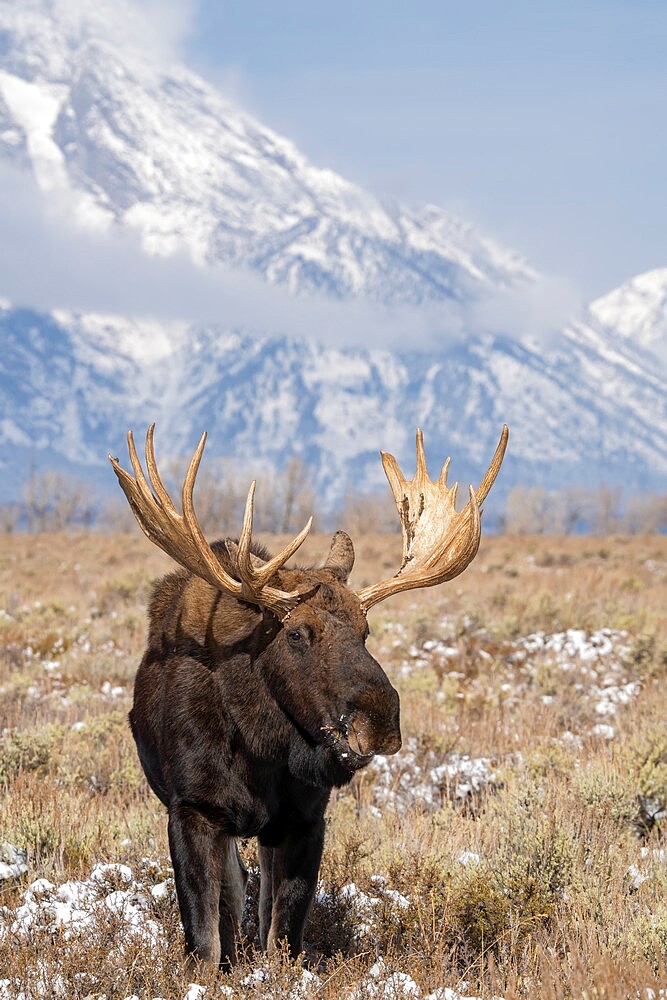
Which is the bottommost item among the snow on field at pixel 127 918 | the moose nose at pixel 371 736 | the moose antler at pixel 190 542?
the snow on field at pixel 127 918

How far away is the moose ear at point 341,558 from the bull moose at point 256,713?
0.03m

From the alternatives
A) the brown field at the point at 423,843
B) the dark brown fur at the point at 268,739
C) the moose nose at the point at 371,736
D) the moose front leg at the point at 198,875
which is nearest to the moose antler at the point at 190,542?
the dark brown fur at the point at 268,739

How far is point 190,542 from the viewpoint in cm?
455

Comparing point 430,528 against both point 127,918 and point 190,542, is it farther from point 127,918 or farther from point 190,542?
point 127,918

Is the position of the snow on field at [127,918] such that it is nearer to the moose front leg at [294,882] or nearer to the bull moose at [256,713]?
the moose front leg at [294,882]

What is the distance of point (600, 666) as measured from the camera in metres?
11.2

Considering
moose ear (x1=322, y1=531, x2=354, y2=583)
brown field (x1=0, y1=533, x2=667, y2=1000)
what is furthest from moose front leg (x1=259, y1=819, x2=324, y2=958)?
moose ear (x1=322, y1=531, x2=354, y2=583)

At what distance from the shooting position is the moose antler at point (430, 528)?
4.71 metres

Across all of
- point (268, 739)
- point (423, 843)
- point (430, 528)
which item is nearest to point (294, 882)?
point (268, 739)

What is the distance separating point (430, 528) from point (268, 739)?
5.08 ft

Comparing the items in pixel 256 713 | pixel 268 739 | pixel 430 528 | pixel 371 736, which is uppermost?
pixel 430 528

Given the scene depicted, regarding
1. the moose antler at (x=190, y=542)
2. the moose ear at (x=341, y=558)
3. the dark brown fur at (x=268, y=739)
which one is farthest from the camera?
the moose ear at (x=341, y=558)

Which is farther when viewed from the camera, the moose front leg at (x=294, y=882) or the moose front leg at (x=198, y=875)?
the moose front leg at (x=294, y=882)

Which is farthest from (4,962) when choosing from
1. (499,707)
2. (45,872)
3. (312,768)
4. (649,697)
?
(649,697)
